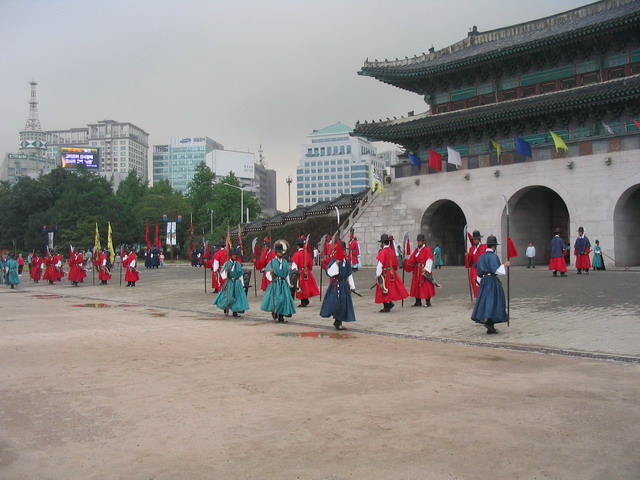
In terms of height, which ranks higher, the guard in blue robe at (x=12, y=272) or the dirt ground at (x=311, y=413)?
the guard in blue robe at (x=12, y=272)

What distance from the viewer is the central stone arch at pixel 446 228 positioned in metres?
33.2

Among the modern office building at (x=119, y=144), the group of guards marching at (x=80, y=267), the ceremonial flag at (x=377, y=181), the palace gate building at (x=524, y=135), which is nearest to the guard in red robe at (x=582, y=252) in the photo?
the palace gate building at (x=524, y=135)

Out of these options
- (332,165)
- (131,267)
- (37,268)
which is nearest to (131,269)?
(131,267)

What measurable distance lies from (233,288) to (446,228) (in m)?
23.8

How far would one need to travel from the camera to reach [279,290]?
12203 mm

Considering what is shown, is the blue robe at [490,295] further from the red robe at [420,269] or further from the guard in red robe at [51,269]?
the guard in red robe at [51,269]

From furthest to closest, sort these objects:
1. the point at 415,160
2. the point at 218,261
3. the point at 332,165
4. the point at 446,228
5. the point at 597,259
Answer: the point at 332,165 → the point at 446,228 → the point at 415,160 → the point at 597,259 → the point at 218,261

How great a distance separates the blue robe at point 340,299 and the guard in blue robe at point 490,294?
2374 mm

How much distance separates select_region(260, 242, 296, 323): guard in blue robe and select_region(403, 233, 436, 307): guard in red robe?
339 centimetres

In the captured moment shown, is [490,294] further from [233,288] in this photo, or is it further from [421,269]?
[233,288]

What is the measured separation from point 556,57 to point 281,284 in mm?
23629

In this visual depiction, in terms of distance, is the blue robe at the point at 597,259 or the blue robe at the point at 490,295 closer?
the blue robe at the point at 490,295

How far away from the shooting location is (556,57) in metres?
29.5

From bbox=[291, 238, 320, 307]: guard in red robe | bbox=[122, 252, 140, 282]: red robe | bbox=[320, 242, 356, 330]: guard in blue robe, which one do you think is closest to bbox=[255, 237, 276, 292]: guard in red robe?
bbox=[291, 238, 320, 307]: guard in red robe
